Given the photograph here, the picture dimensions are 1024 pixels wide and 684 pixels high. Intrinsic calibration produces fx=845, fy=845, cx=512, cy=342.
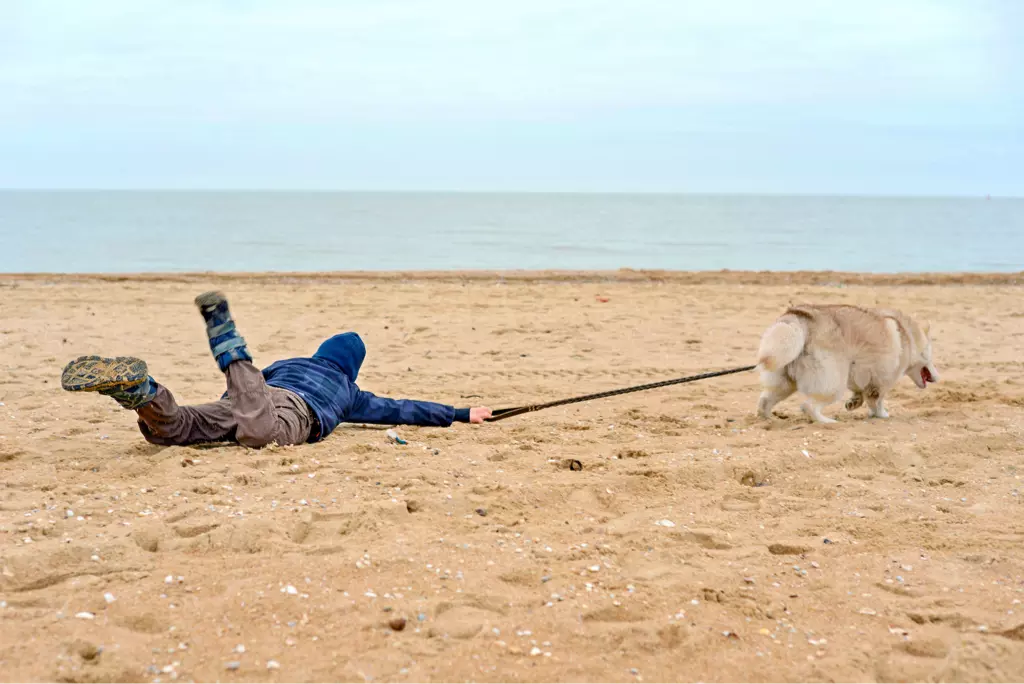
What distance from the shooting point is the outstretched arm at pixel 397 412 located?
5.49 meters

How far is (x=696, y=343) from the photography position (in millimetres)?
9336

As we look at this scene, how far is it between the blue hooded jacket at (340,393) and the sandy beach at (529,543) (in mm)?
118

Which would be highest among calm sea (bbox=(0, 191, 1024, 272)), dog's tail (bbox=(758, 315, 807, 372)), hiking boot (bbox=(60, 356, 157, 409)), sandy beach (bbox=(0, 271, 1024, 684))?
calm sea (bbox=(0, 191, 1024, 272))

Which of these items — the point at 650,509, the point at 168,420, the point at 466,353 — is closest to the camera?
the point at 650,509

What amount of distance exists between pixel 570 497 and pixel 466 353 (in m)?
4.34

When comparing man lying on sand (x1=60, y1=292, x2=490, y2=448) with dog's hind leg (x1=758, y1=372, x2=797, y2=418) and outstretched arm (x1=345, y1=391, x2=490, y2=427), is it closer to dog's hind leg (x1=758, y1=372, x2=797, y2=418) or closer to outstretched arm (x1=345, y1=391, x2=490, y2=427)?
outstretched arm (x1=345, y1=391, x2=490, y2=427)

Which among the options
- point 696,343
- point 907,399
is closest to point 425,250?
point 696,343

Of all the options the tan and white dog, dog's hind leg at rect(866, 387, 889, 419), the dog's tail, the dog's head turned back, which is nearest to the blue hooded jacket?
the dog's tail

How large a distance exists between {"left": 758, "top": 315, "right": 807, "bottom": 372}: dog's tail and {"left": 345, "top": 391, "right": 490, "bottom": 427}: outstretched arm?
2186mm

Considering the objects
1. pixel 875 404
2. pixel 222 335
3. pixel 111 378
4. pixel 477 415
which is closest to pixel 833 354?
pixel 875 404

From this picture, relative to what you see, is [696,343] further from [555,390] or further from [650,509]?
[650,509]

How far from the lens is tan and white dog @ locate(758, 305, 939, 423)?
5840 millimetres

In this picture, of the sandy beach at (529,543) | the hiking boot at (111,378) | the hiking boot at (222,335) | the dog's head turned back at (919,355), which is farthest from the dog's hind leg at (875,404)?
the hiking boot at (111,378)

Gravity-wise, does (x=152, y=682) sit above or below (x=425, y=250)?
below
